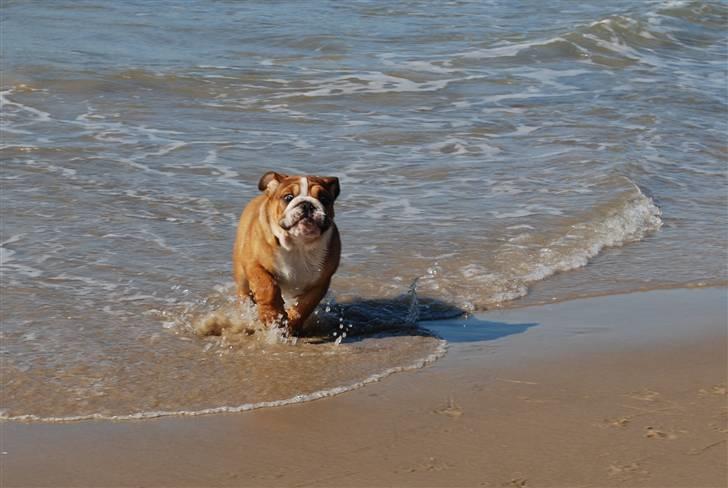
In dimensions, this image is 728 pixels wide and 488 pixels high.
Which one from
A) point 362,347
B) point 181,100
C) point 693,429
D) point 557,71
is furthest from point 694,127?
point 693,429

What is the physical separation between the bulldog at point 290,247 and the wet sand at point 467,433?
81 cm

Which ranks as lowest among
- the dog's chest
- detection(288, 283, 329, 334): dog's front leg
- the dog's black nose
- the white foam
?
the white foam

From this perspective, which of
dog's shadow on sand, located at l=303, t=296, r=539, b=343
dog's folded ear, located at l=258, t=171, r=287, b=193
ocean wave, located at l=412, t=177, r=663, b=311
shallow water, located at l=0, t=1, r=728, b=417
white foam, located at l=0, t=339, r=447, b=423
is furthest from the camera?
ocean wave, located at l=412, t=177, r=663, b=311

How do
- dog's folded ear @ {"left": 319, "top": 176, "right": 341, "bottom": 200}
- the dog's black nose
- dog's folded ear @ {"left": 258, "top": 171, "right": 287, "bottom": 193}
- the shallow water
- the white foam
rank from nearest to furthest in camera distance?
the white foam → the dog's black nose → dog's folded ear @ {"left": 319, "top": 176, "right": 341, "bottom": 200} → dog's folded ear @ {"left": 258, "top": 171, "right": 287, "bottom": 193} → the shallow water

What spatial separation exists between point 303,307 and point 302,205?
678 millimetres

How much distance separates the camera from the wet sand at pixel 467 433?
485 centimetres

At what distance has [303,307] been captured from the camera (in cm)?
674

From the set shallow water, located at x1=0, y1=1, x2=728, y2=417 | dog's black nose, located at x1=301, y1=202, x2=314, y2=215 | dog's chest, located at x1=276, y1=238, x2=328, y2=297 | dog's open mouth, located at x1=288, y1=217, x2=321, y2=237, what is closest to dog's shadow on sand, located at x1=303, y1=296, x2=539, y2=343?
shallow water, located at x1=0, y1=1, x2=728, y2=417

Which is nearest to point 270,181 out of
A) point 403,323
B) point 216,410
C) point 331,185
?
point 331,185

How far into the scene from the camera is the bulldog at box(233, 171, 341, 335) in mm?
6367

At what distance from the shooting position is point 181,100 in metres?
14.3

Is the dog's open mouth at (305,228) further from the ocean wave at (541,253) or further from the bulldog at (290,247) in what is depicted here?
the ocean wave at (541,253)

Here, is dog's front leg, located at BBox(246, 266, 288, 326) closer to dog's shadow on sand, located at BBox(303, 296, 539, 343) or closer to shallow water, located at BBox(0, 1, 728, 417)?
shallow water, located at BBox(0, 1, 728, 417)

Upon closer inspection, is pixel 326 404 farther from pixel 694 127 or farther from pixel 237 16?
pixel 237 16
